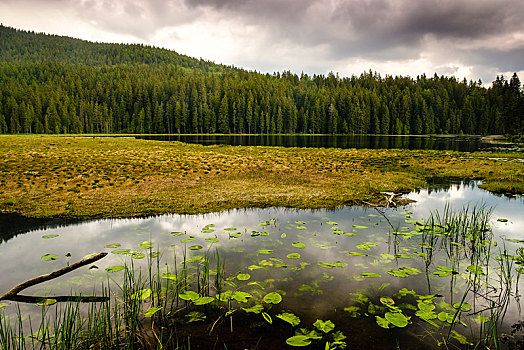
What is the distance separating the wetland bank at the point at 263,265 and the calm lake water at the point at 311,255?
5 cm

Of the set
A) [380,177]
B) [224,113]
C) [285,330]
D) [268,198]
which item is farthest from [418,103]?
[285,330]

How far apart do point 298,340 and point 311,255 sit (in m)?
4.14

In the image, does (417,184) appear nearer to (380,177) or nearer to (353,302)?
(380,177)

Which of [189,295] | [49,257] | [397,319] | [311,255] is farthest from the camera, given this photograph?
[311,255]

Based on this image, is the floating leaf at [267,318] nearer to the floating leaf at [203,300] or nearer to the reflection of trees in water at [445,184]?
the floating leaf at [203,300]

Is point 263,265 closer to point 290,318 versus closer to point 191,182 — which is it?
point 290,318

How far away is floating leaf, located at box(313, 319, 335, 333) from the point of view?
538cm

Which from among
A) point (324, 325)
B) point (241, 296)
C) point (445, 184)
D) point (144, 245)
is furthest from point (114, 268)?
point (445, 184)

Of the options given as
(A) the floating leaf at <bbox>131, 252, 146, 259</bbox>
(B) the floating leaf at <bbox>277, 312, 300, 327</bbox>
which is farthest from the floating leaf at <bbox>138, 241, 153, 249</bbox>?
(B) the floating leaf at <bbox>277, 312, 300, 327</bbox>

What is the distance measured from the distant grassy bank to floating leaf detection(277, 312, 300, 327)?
9.27 metres

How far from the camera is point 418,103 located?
15550 cm

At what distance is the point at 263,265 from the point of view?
27.1 ft

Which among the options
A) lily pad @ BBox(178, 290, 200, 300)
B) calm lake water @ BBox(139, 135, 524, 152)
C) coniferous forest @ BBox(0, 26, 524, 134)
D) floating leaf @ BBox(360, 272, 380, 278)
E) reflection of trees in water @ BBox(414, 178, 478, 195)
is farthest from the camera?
coniferous forest @ BBox(0, 26, 524, 134)

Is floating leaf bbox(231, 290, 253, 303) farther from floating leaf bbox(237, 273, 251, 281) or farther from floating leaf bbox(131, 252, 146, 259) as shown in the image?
floating leaf bbox(131, 252, 146, 259)
